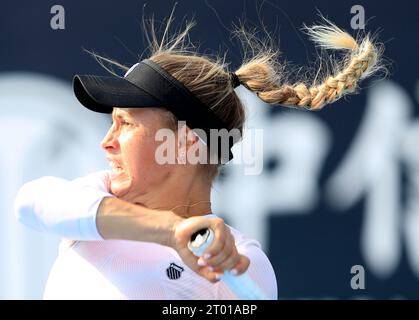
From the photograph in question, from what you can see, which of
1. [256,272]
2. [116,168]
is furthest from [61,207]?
[256,272]

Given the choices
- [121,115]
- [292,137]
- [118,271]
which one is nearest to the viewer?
[118,271]

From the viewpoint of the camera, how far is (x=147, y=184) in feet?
5.27

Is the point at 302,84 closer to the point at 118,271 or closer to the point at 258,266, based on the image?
the point at 258,266

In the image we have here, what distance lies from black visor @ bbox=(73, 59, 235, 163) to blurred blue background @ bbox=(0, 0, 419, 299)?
1.33m

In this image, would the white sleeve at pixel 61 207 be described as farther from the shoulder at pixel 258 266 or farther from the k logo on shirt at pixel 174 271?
the shoulder at pixel 258 266

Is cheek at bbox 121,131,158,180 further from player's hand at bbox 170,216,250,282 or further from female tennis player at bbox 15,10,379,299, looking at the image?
player's hand at bbox 170,216,250,282

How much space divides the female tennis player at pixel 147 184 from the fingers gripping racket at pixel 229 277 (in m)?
0.13

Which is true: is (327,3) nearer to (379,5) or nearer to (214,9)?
(379,5)

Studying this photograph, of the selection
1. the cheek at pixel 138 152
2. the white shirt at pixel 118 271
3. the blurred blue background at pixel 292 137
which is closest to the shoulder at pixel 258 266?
the white shirt at pixel 118 271

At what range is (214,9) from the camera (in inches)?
120

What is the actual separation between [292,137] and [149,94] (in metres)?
1.49

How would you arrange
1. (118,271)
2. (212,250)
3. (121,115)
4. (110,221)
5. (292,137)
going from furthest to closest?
(292,137)
(121,115)
(118,271)
(110,221)
(212,250)

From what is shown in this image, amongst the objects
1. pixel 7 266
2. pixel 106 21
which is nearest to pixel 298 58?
pixel 106 21

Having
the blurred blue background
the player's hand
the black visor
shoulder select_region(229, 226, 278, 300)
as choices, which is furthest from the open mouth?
the blurred blue background
